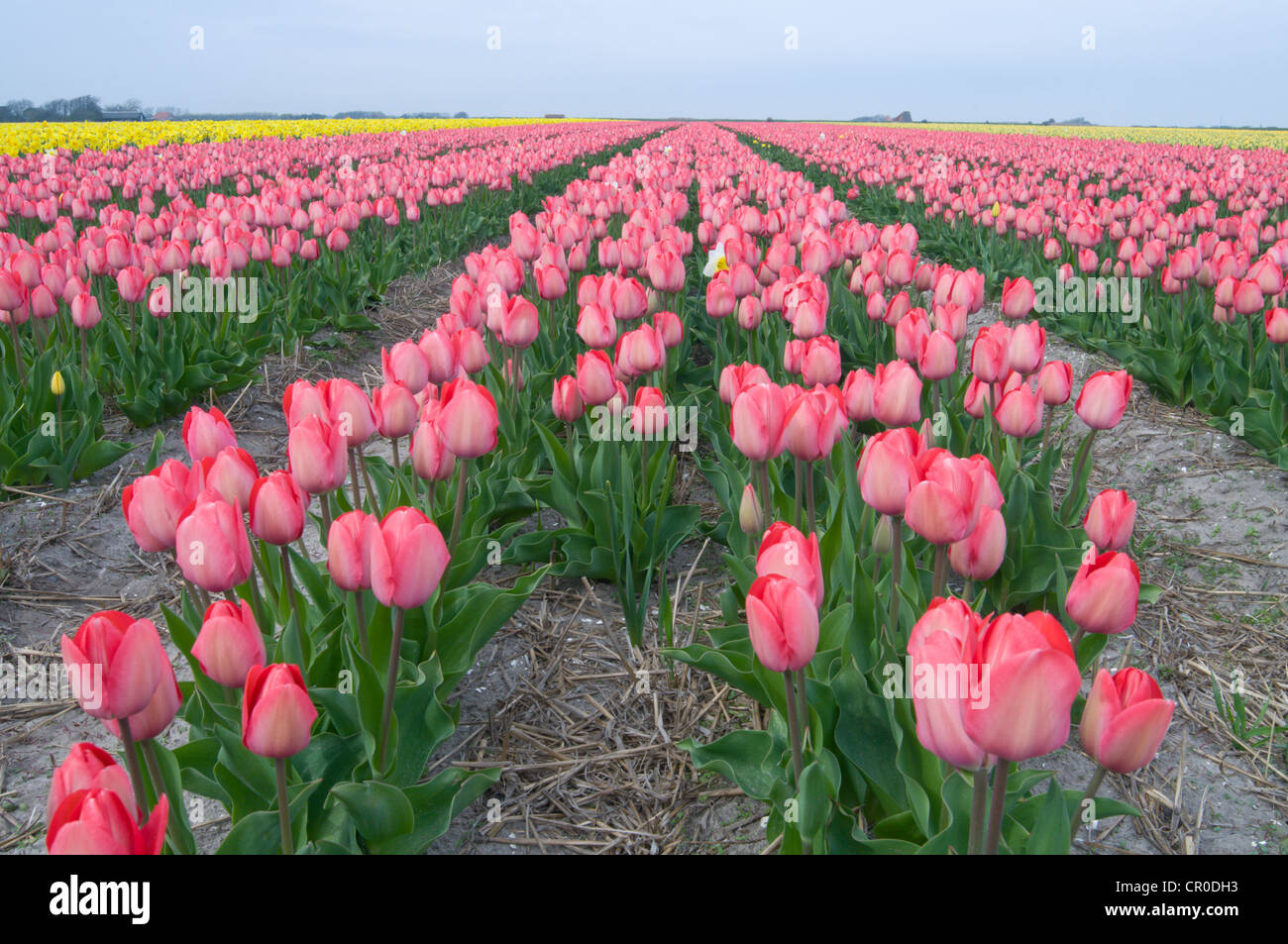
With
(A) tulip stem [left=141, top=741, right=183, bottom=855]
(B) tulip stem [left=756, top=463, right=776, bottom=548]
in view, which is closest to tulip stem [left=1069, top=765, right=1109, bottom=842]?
(B) tulip stem [left=756, top=463, right=776, bottom=548]

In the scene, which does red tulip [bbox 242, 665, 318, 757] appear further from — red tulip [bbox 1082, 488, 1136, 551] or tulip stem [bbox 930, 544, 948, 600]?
red tulip [bbox 1082, 488, 1136, 551]

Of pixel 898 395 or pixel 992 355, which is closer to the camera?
pixel 898 395

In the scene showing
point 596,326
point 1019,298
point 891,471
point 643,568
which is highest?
point 1019,298

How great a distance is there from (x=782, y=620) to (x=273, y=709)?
0.82m

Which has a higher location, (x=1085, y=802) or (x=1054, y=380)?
(x=1054, y=380)

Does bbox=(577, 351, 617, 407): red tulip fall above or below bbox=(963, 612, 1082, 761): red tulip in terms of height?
above

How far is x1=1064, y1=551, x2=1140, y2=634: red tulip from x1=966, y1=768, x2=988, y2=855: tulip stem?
43 cm

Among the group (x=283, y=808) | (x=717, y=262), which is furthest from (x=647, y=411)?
(x=717, y=262)

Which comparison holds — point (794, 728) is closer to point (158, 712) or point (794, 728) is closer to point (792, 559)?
point (792, 559)

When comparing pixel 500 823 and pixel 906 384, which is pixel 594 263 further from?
pixel 500 823

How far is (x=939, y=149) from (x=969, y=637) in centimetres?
2622

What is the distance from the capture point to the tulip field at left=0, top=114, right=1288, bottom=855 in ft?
4.98

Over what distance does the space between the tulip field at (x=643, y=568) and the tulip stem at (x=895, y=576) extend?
0.05 ft

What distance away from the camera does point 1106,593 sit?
5.07ft
